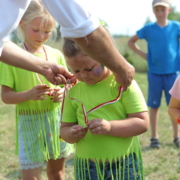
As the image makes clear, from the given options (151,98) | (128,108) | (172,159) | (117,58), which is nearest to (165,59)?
(151,98)

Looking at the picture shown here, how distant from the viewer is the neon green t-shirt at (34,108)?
314 centimetres

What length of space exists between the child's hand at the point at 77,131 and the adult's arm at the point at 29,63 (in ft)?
1.47

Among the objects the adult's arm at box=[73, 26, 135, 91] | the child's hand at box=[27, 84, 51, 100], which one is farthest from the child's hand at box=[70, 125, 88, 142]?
the child's hand at box=[27, 84, 51, 100]

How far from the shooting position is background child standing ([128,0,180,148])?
5.16m

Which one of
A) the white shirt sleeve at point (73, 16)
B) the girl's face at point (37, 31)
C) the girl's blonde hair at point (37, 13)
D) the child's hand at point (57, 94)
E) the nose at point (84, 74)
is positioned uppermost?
the girl's blonde hair at point (37, 13)

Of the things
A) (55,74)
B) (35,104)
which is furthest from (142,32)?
(55,74)

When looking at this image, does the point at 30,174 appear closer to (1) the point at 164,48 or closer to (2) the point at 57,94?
(2) the point at 57,94

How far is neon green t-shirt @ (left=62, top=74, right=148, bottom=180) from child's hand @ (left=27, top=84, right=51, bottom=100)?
539 mm

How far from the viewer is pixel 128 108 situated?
2412 mm

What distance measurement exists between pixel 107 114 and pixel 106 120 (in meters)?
0.05

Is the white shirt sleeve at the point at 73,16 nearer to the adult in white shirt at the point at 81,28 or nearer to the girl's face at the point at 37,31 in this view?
the adult in white shirt at the point at 81,28


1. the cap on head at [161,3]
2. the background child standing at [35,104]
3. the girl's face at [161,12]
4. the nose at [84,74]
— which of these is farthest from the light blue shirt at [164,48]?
the nose at [84,74]

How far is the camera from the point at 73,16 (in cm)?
174

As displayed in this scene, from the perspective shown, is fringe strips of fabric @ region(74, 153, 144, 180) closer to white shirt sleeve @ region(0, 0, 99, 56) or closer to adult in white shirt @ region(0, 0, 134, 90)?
adult in white shirt @ region(0, 0, 134, 90)
